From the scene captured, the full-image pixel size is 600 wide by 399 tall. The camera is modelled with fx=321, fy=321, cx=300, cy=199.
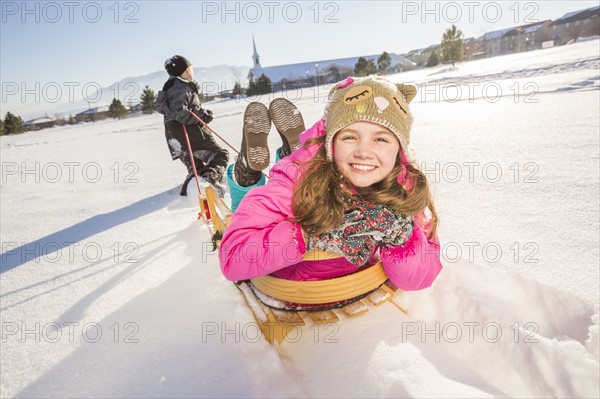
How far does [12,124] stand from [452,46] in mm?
50466

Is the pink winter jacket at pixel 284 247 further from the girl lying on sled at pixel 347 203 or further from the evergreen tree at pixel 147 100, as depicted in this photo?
the evergreen tree at pixel 147 100

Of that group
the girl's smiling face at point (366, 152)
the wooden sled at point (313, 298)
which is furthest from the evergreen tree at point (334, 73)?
the wooden sled at point (313, 298)

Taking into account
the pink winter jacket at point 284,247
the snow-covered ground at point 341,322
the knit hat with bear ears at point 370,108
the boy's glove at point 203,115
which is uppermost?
the boy's glove at point 203,115

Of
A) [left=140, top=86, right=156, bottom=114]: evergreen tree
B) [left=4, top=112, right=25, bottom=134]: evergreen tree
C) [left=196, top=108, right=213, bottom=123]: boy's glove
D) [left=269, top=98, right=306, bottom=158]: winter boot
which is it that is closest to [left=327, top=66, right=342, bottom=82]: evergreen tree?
[left=140, top=86, right=156, bottom=114]: evergreen tree

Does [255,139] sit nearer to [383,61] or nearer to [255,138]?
[255,138]

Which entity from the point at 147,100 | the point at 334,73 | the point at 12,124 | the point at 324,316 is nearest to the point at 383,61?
the point at 334,73

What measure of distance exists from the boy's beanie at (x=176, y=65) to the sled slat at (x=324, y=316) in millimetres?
3569

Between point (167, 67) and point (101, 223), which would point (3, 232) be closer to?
point (101, 223)

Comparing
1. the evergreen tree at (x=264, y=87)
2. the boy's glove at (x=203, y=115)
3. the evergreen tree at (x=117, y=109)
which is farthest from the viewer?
the evergreen tree at (x=264, y=87)

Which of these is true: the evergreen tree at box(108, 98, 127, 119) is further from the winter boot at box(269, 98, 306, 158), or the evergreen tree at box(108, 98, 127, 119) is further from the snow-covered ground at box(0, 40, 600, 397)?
the winter boot at box(269, 98, 306, 158)

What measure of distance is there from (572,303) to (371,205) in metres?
1.05

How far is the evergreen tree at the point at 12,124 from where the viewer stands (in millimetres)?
26859

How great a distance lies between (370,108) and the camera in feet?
4.71

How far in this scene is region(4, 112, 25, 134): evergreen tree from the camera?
88.1ft
